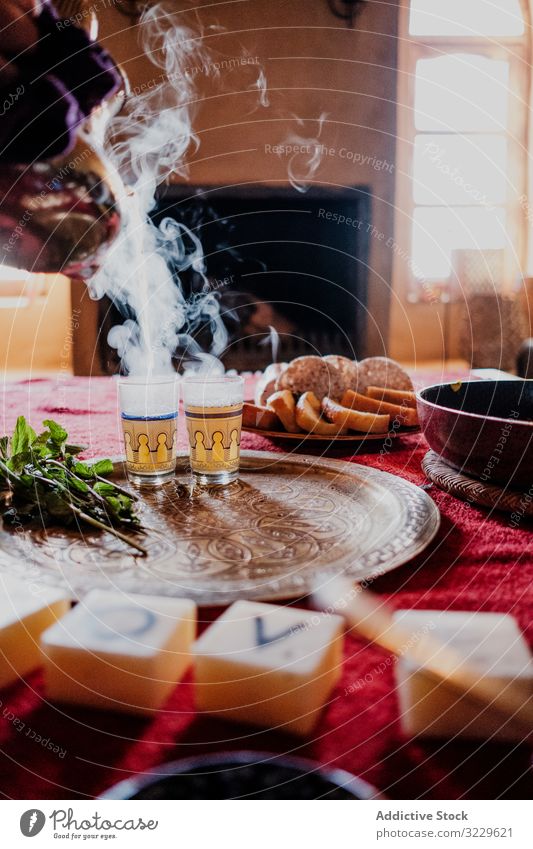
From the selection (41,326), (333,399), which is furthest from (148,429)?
(41,326)

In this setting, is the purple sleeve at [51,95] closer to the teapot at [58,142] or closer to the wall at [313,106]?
the teapot at [58,142]

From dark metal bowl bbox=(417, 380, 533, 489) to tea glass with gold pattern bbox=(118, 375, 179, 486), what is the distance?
0.77ft

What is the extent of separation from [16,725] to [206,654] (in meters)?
0.10

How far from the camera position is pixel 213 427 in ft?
2.01

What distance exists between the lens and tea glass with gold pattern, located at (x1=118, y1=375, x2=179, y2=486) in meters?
0.61

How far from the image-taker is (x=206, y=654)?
1.12ft

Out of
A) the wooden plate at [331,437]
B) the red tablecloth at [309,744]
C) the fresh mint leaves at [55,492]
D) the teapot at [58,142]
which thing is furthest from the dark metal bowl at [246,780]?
the teapot at [58,142]

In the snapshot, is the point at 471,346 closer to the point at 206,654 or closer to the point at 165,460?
the point at 165,460

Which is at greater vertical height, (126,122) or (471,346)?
(126,122)

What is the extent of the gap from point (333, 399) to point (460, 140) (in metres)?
4.20

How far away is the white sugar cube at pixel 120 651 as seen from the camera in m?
0.34

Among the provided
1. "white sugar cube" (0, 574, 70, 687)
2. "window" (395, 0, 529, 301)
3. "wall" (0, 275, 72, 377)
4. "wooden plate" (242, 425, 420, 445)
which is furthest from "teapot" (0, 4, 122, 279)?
"window" (395, 0, 529, 301)

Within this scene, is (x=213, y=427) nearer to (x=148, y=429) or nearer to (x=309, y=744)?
(x=148, y=429)
